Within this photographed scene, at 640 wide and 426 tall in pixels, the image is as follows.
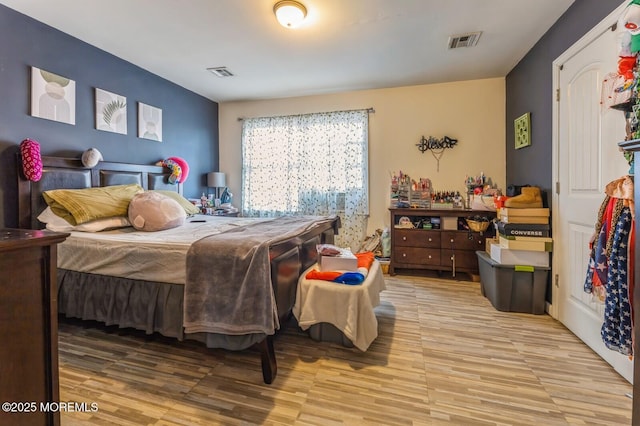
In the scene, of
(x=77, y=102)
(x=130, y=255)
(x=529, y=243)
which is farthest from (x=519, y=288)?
(x=77, y=102)

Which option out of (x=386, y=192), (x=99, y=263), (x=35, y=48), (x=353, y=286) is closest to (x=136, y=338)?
(x=99, y=263)

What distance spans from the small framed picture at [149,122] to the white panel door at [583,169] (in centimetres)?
415

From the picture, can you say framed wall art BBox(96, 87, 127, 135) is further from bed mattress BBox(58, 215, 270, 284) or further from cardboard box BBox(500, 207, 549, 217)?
cardboard box BBox(500, 207, 549, 217)

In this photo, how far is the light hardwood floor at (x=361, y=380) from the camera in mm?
1393

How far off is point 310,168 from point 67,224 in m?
2.87

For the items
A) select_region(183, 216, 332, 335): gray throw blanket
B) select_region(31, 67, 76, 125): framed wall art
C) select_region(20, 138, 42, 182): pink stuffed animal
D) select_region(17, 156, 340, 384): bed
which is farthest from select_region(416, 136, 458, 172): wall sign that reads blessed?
select_region(20, 138, 42, 182): pink stuffed animal

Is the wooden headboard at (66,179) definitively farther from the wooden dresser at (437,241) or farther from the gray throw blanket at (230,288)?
the wooden dresser at (437,241)

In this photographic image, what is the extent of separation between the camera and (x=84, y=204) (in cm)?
237

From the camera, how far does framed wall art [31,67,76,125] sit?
2.46m

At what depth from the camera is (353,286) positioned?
1.88 m

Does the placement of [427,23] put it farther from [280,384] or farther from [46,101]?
[46,101]

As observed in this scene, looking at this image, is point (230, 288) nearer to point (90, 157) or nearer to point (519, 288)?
point (90, 157)

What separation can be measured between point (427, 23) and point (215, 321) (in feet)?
9.18

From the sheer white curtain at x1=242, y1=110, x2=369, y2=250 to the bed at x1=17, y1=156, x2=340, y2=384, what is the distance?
1985 mm
